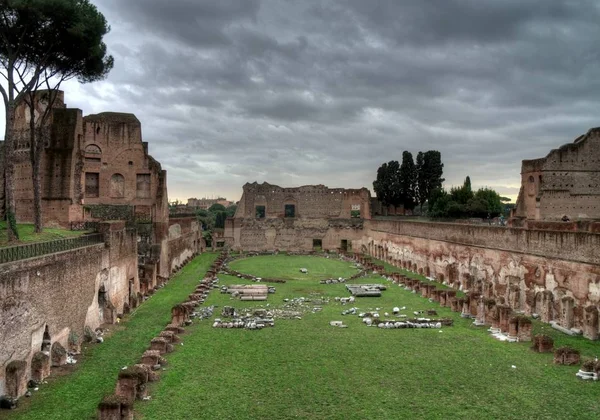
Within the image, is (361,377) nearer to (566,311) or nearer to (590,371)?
(590,371)

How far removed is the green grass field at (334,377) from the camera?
25.8ft

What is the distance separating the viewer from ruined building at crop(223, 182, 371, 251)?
1612 inches

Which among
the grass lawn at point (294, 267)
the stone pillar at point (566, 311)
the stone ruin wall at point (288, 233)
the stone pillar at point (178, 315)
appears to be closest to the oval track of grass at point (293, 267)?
the grass lawn at point (294, 267)

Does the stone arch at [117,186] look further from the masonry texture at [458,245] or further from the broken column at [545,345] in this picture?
the broken column at [545,345]

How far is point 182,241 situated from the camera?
31.0 meters

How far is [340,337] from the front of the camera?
12.5 metres

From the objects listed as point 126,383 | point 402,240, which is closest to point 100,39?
point 126,383

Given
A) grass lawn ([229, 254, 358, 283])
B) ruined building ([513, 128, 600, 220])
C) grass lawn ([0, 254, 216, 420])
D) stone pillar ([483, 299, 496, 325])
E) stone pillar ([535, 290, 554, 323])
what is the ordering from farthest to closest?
ruined building ([513, 128, 600, 220]) → grass lawn ([229, 254, 358, 283]) → stone pillar ([535, 290, 554, 323]) → stone pillar ([483, 299, 496, 325]) → grass lawn ([0, 254, 216, 420])

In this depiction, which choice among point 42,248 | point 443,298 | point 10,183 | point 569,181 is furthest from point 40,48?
point 569,181

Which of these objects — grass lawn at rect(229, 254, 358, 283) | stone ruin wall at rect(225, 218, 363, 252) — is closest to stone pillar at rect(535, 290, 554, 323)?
grass lawn at rect(229, 254, 358, 283)

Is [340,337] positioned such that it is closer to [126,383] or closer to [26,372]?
[126,383]

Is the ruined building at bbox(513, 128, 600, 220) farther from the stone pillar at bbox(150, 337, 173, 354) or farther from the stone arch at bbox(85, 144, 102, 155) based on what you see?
the stone arch at bbox(85, 144, 102, 155)

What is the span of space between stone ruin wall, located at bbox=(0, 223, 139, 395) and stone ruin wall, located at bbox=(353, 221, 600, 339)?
12.1 m

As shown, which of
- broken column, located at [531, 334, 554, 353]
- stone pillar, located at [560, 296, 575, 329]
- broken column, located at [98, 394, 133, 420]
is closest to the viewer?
broken column, located at [98, 394, 133, 420]
